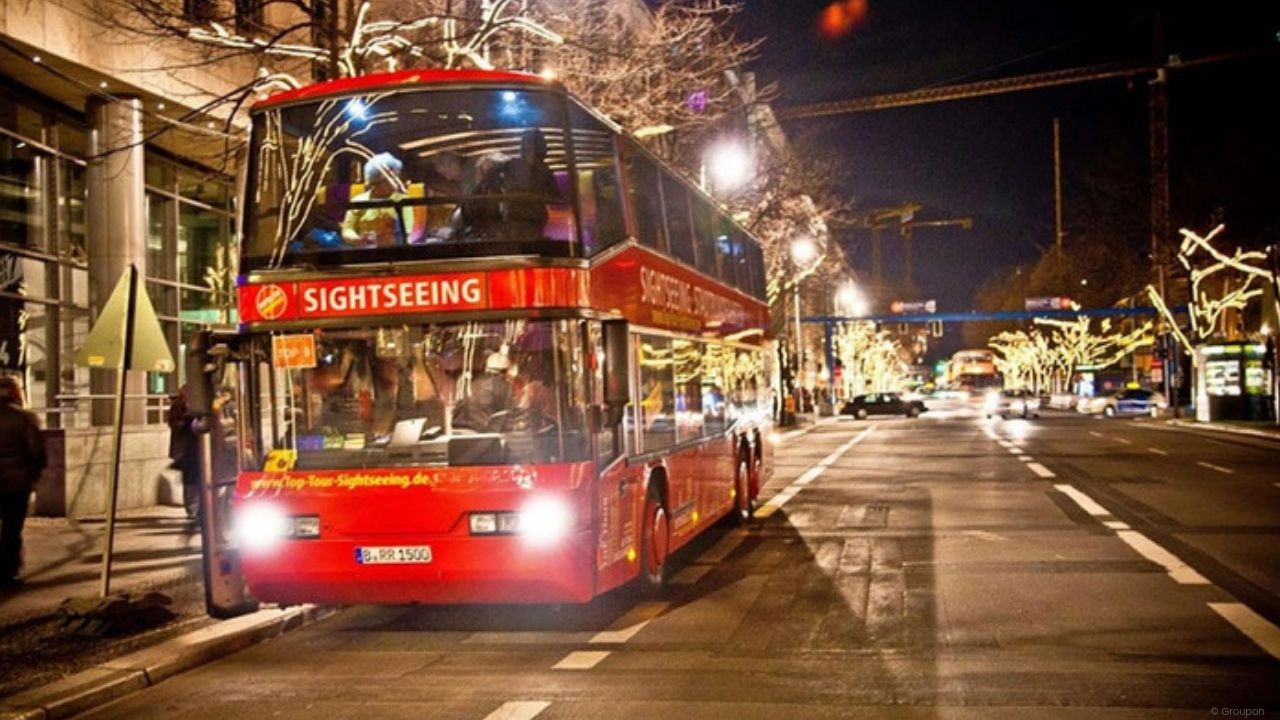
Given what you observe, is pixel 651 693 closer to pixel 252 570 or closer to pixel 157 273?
pixel 252 570

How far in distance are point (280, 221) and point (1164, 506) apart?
533 inches

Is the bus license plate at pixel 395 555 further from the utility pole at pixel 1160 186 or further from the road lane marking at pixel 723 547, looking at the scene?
the utility pole at pixel 1160 186

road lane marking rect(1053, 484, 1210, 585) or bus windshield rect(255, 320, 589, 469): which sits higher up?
bus windshield rect(255, 320, 589, 469)

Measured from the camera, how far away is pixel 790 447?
134 ft

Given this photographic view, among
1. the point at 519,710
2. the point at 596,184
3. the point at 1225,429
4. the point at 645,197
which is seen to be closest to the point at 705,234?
the point at 645,197

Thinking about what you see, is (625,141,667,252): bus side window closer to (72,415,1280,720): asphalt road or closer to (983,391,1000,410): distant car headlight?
(72,415,1280,720): asphalt road

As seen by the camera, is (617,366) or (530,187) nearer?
(617,366)

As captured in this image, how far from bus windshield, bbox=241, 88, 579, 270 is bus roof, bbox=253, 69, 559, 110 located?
0.07 m

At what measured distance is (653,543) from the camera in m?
12.0

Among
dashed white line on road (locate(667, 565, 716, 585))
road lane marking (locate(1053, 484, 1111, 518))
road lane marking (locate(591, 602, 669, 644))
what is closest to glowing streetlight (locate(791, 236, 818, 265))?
road lane marking (locate(1053, 484, 1111, 518))

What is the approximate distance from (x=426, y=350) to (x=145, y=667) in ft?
9.18

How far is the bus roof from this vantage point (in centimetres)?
1015

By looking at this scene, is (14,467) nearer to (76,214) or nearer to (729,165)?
(76,214)

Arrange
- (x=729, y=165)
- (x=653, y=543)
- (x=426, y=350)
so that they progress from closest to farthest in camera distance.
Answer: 1. (x=426, y=350)
2. (x=653, y=543)
3. (x=729, y=165)
